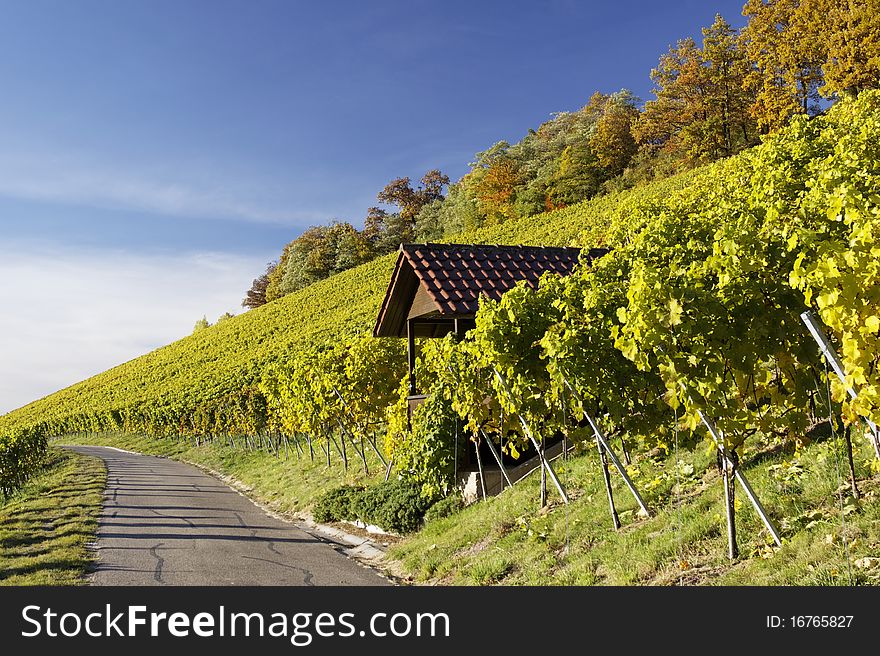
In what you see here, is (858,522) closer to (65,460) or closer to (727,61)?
(65,460)

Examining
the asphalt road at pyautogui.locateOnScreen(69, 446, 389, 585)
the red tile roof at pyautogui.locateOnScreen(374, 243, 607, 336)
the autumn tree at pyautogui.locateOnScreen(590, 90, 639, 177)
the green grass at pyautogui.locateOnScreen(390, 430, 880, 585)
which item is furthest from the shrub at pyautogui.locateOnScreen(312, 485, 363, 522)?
the autumn tree at pyautogui.locateOnScreen(590, 90, 639, 177)

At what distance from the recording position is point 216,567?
9.52 m

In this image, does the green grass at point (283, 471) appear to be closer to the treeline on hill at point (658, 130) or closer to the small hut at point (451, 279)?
the small hut at point (451, 279)

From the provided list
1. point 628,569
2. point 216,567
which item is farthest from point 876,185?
point 216,567

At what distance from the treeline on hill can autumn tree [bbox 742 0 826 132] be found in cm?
7

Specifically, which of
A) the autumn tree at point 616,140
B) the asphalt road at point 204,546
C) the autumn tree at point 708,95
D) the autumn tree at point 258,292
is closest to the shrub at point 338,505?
the asphalt road at point 204,546

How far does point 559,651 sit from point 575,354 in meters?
3.42

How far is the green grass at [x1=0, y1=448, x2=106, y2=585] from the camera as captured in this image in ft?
29.8

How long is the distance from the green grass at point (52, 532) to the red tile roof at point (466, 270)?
6955 mm

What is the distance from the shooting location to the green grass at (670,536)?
5512mm

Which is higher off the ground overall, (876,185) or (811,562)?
(876,185)

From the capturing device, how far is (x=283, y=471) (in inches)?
856

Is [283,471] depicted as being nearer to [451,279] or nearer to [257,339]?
[451,279]

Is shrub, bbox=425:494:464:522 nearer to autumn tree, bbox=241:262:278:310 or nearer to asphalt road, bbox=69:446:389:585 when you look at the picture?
asphalt road, bbox=69:446:389:585
